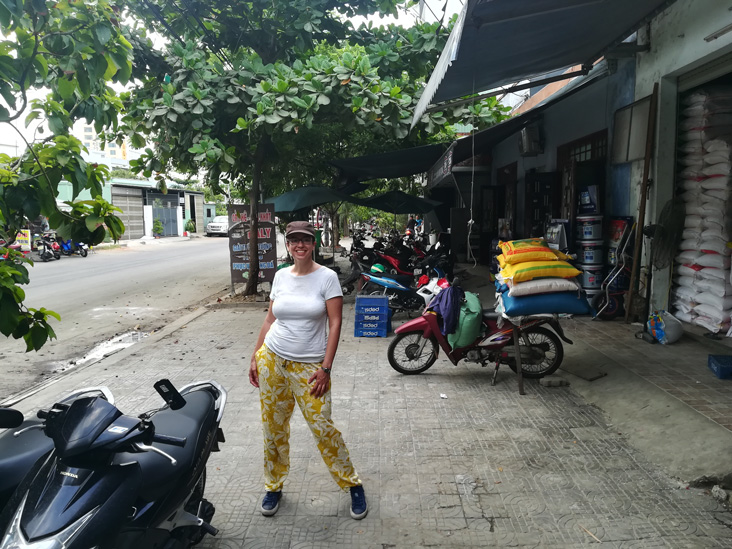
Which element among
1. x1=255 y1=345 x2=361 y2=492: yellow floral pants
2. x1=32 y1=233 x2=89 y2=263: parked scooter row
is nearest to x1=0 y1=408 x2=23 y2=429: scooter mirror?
x1=255 y1=345 x2=361 y2=492: yellow floral pants

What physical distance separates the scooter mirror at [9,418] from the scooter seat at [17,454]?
130 millimetres

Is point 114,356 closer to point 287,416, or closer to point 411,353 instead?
point 411,353

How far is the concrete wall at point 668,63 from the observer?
5.15 metres

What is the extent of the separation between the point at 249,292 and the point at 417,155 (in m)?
4.51

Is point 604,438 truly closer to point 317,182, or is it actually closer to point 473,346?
point 473,346

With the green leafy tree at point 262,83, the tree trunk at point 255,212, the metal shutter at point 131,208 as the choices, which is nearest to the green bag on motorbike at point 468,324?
the green leafy tree at point 262,83

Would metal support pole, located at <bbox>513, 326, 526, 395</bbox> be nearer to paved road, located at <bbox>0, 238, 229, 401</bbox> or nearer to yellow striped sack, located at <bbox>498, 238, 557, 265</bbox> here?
yellow striped sack, located at <bbox>498, 238, 557, 265</bbox>

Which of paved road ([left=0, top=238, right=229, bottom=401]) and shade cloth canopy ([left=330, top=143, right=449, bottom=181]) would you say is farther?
shade cloth canopy ([left=330, top=143, right=449, bottom=181])

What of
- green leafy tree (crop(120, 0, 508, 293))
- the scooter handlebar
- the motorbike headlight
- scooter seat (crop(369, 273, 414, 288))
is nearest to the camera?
the motorbike headlight

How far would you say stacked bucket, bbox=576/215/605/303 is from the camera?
7.25 meters

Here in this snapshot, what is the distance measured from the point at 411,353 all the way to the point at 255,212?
19.8ft

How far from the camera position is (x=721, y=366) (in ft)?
14.7

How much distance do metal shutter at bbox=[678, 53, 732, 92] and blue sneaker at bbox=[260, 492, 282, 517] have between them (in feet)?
18.7

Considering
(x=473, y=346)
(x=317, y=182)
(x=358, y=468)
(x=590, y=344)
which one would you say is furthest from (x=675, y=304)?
(x=317, y=182)
